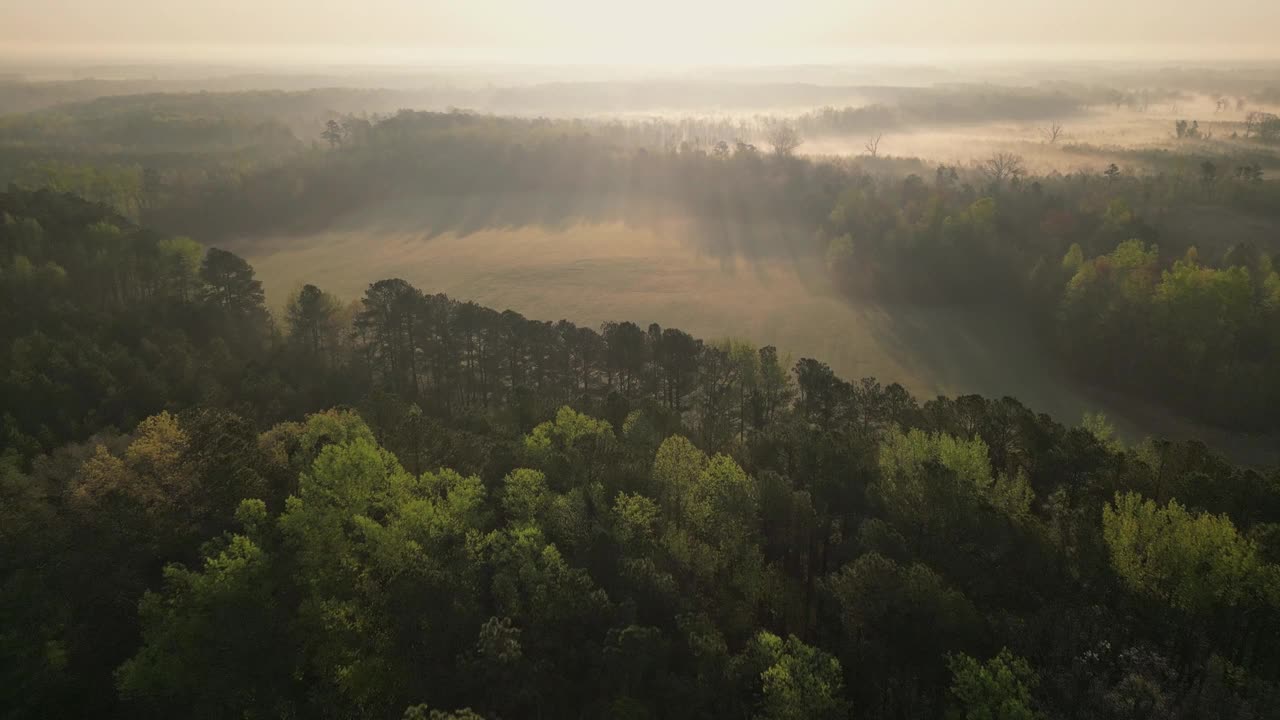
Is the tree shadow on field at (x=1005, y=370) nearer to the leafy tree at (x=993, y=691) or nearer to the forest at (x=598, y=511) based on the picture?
the forest at (x=598, y=511)

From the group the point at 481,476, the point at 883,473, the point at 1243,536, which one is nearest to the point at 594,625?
the point at 481,476

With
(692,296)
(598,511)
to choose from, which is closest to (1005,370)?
(692,296)

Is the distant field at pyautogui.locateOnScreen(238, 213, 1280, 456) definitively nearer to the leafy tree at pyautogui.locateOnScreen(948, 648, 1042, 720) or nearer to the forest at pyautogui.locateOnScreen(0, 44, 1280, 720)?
the forest at pyautogui.locateOnScreen(0, 44, 1280, 720)

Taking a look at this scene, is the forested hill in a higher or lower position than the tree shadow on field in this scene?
higher

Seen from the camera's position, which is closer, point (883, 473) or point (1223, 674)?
point (1223, 674)

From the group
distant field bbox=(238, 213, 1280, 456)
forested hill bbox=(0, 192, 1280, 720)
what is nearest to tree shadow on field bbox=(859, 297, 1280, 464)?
distant field bbox=(238, 213, 1280, 456)

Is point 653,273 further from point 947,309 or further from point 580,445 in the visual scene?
point 580,445
